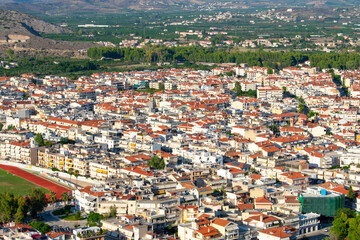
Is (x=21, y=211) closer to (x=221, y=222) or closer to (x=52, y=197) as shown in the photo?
(x=52, y=197)

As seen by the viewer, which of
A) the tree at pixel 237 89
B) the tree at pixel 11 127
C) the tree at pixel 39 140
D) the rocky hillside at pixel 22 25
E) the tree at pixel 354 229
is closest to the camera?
the tree at pixel 354 229

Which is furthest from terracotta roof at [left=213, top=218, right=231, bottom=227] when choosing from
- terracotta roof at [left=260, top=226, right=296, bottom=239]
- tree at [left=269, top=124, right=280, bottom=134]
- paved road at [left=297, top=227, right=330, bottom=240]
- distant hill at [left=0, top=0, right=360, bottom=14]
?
distant hill at [left=0, top=0, right=360, bottom=14]

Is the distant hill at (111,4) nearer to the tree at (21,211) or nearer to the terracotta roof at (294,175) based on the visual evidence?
the terracotta roof at (294,175)

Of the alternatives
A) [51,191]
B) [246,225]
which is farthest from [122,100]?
[246,225]

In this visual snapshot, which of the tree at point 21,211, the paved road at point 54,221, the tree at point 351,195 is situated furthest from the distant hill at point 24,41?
the tree at point 351,195

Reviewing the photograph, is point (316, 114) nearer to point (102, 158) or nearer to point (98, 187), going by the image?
point (102, 158)
